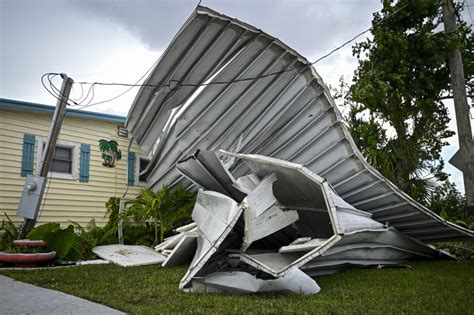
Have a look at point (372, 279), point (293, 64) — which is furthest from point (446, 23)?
point (372, 279)

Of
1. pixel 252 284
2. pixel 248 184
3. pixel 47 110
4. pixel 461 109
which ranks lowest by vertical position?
pixel 252 284

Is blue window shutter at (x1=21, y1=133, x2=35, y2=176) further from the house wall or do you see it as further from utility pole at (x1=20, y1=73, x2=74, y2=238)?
utility pole at (x1=20, y1=73, x2=74, y2=238)

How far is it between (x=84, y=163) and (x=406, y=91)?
8697mm

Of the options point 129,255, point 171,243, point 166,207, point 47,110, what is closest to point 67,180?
point 47,110

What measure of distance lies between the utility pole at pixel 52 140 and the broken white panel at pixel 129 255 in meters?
1.28

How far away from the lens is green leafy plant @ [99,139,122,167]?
33.8 feet

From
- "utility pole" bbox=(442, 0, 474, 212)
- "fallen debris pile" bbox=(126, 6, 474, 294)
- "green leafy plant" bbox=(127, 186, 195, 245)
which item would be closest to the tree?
"utility pole" bbox=(442, 0, 474, 212)

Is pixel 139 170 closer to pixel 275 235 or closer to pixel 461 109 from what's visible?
pixel 275 235

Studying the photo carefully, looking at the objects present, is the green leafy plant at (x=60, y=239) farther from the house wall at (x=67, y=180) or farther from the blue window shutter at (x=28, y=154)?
the blue window shutter at (x=28, y=154)

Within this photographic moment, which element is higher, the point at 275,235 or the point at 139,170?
the point at 139,170

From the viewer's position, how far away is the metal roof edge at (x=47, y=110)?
8.46 metres

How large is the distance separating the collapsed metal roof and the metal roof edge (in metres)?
2.98

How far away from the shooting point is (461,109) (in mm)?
9523

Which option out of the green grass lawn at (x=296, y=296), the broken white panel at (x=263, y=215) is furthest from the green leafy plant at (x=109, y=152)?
the broken white panel at (x=263, y=215)
